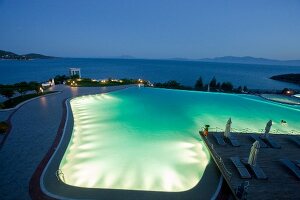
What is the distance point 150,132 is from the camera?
515 inches

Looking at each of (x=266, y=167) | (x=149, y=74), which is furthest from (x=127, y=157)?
(x=149, y=74)

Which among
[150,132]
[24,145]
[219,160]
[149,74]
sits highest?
[219,160]

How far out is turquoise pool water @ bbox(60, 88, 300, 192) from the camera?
796 cm

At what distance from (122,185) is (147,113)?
9920 millimetres

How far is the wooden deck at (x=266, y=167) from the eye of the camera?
612cm

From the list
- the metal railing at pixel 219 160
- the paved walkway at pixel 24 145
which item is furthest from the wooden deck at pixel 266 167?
the paved walkway at pixel 24 145

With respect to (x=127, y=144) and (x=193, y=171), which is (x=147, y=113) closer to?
(x=127, y=144)

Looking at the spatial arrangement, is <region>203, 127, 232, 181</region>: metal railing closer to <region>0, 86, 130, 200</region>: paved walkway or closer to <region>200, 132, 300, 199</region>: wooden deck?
<region>200, 132, 300, 199</region>: wooden deck

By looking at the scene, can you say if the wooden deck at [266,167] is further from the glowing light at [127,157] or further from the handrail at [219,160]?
the glowing light at [127,157]

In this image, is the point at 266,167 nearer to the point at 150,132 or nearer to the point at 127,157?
the point at 127,157

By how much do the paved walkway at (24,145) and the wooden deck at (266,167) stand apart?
21.5 feet

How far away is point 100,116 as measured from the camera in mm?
15219

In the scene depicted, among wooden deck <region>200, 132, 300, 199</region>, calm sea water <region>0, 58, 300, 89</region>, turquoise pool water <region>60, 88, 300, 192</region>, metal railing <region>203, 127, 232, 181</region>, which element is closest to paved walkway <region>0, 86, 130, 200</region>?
turquoise pool water <region>60, 88, 300, 192</region>

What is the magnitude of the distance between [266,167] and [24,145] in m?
10.0
